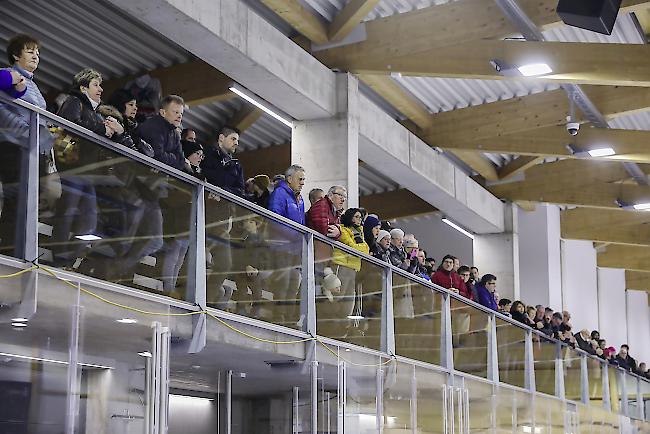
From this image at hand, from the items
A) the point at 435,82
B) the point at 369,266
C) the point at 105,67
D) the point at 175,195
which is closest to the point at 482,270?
the point at 435,82

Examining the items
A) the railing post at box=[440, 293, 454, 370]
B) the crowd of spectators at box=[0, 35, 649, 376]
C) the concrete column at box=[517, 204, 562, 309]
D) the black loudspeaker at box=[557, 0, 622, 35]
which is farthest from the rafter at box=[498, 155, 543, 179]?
the black loudspeaker at box=[557, 0, 622, 35]

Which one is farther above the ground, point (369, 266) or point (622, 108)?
point (622, 108)

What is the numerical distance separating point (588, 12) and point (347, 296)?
3.56 m

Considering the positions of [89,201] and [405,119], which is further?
[405,119]

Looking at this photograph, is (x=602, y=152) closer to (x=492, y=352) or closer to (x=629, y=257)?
(x=492, y=352)

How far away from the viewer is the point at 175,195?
806cm

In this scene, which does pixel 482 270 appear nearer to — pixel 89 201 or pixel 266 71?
pixel 266 71

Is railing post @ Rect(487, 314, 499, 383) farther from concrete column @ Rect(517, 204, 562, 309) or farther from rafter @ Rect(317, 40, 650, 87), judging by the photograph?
concrete column @ Rect(517, 204, 562, 309)

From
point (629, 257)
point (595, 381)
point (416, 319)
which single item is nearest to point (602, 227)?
point (629, 257)

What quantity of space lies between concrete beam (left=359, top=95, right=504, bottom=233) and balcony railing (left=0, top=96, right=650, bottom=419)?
4711 mm

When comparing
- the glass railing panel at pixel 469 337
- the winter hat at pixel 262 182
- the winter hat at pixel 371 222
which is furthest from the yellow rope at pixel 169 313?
the glass railing panel at pixel 469 337

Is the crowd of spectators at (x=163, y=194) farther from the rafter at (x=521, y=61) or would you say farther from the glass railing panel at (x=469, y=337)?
the rafter at (x=521, y=61)

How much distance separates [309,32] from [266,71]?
2031 millimetres

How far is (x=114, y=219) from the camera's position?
24.2 feet
